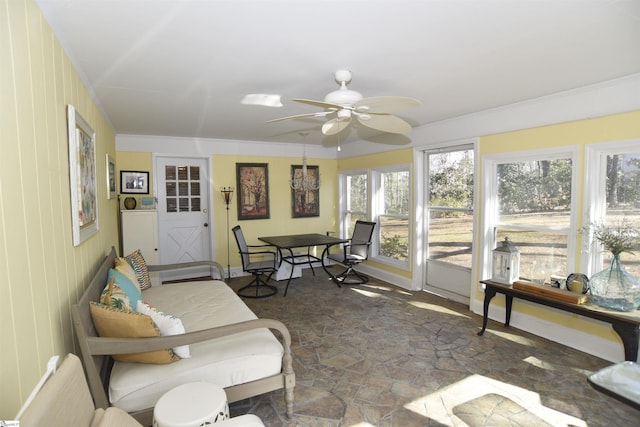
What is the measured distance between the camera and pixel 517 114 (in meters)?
3.60

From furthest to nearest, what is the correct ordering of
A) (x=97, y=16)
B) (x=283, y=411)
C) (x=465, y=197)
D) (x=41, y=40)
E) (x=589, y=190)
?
(x=465, y=197) < (x=589, y=190) < (x=283, y=411) < (x=97, y=16) < (x=41, y=40)

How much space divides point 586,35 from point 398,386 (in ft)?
8.86

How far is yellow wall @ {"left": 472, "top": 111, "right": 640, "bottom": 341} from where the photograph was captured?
2855 mm

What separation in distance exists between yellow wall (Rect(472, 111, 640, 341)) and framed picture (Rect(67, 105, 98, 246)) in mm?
3982

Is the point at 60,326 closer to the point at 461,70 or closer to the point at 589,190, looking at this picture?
the point at 461,70

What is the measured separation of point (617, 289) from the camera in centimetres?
269

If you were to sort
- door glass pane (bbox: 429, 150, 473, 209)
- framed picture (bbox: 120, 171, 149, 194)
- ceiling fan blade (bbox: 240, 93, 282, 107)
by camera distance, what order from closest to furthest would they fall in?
ceiling fan blade (bbox: 240, 93, 282, 107) < door glass pane (bbox: 429, 150, 473, 209) < framed picture (bbox: 120, 171, 149, 194)

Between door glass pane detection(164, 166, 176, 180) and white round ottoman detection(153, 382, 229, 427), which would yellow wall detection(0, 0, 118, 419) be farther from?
door glass pane detection(164, 166, 176, 180)

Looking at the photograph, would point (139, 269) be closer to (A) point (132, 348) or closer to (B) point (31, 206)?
(A) point (132, 348)

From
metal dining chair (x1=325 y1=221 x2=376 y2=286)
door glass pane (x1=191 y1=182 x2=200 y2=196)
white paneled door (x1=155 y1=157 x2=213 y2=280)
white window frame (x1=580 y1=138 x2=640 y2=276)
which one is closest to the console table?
white window frame (x1=580 y1=138 x2=640 y2=276)

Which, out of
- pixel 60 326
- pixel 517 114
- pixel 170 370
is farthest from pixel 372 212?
pixel 60 326

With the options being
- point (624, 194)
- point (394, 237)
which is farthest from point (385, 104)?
point (394, 237)

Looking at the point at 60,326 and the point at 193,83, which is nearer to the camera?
the point at 60,326

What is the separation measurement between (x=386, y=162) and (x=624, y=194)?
3.14 m
